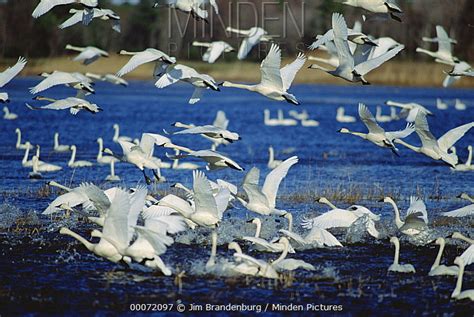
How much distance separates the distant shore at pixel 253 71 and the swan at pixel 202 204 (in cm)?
3092

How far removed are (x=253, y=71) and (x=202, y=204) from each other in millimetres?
35697

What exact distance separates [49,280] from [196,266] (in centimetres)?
168

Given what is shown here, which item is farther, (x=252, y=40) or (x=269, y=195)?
(x=252, y=40)

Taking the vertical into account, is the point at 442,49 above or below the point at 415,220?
above

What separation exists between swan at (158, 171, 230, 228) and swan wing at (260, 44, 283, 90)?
1.55m

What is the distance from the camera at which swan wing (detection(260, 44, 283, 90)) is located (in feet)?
40.3

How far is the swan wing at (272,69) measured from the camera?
12.3 m

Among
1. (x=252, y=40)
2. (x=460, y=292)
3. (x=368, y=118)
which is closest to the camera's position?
(x=460, y=292)

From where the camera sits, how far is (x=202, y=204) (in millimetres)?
11977

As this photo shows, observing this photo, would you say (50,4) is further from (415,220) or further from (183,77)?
(415,220)

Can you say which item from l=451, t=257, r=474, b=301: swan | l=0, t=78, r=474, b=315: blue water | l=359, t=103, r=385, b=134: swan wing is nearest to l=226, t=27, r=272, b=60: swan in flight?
l=0, t=78, r=474, b=315: blue water

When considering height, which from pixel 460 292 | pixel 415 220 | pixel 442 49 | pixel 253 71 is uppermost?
pixel 442 49

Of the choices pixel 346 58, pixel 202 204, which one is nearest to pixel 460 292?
pixel 202 204

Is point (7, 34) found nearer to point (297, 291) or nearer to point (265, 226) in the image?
point (265, 226)
